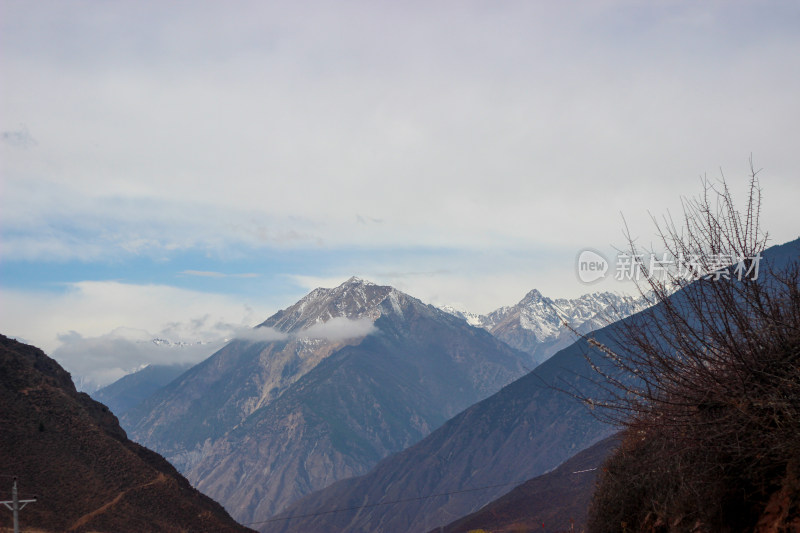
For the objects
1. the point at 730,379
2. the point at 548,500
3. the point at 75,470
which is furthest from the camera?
the point at 548,500

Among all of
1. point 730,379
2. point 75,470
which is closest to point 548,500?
point 75,470

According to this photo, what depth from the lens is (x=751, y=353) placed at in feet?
33.9

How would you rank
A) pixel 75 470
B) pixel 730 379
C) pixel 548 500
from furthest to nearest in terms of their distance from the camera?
pixel 548 500, pixel 75 470, pixel 730 379

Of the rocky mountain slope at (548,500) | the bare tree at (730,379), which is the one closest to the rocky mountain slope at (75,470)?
the bare tree at (730,379)

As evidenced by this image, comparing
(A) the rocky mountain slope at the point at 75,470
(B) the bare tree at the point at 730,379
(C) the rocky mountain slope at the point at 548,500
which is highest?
(A) the rocky mountain slope at the point at 75,470

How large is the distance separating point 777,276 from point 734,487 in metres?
3.68

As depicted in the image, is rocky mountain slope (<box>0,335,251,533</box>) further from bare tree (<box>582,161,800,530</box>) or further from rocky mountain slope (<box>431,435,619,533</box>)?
rocky mountain slope (<box>431,435,619,533</box>)

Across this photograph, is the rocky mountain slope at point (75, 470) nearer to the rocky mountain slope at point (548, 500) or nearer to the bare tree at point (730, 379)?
the bare tree at point (730, 379)

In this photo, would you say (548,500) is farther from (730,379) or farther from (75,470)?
(730,379)

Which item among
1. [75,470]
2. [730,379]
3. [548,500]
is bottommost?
[548,500]

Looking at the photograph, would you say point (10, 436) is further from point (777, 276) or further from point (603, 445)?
point (603, 445)

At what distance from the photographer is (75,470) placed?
5816 centimetres

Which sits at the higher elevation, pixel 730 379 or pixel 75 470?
pixel 75 470

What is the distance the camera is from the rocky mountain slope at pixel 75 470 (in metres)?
52.8
